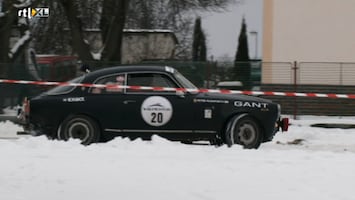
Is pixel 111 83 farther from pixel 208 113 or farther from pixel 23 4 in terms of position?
pixel 23 4

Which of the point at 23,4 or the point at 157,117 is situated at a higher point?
the point at 23,4

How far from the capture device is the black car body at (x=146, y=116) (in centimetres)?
1017

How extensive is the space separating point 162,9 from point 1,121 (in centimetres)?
841

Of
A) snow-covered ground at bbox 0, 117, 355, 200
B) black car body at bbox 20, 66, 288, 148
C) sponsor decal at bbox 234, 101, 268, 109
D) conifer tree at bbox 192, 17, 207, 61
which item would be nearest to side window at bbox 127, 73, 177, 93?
black car body at bbox 20, 66, 288, 148

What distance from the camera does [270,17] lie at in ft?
72.6

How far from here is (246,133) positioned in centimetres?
1027

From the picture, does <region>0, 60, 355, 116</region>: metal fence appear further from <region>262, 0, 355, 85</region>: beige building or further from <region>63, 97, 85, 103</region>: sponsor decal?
<region>63, 97, 85, 103</region>: sponsor decal

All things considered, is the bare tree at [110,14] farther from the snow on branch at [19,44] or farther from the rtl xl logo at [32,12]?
the snow on branch at [19,44]

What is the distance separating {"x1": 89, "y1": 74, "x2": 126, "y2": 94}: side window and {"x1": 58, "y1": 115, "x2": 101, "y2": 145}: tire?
0.51 m

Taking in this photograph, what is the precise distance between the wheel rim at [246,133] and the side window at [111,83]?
85.6 inches

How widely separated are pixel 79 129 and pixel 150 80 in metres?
1.50

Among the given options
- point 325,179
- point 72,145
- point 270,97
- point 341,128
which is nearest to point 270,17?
point 270,97

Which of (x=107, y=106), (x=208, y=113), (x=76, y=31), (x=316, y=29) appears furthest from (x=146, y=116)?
(x=316, y=29)

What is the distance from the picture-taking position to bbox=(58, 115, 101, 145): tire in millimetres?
10203
